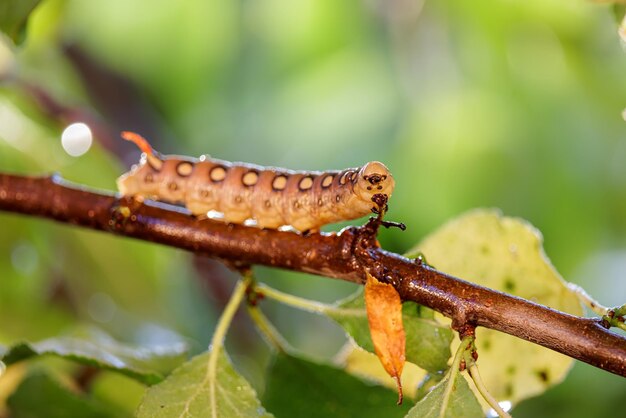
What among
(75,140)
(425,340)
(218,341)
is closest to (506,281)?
(425,340)

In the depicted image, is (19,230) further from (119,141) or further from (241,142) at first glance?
(241,142)

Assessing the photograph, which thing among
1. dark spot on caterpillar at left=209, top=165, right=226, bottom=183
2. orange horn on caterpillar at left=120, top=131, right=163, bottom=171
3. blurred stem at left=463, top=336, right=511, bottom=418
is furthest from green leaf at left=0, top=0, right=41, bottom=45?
blurred stem at left=463, top=336, right=511, bottom=418

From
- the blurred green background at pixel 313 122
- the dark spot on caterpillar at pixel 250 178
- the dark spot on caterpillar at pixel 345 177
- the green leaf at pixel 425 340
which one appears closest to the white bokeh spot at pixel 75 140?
the blurred green background at pixel 313 122

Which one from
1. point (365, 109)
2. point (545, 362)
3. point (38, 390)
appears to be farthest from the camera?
point (365, 109)

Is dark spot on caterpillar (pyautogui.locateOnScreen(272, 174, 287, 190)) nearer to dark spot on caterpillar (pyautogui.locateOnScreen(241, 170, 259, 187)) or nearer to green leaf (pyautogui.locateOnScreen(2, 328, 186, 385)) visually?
dark spot on caterpillar (pyautogui.locateOnScreen(241, 170, 259, 187))

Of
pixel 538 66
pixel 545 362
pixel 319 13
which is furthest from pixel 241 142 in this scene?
pixel 545 362

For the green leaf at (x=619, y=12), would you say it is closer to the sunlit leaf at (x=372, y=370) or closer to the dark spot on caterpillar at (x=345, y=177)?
the dark spot on caterpillar at (x=345, y=177)
